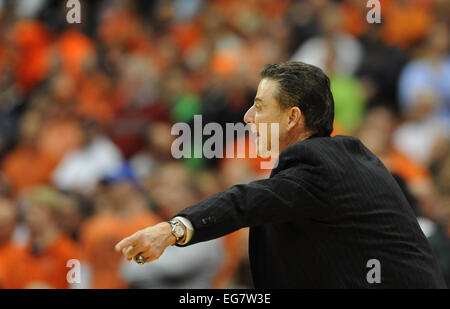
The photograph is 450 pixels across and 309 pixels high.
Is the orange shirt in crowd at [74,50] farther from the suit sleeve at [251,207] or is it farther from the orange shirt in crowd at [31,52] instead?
the suit sleeve at [251,207]

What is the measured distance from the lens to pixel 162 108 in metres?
7.84

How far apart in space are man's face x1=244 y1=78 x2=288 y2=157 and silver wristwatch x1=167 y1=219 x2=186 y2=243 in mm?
618

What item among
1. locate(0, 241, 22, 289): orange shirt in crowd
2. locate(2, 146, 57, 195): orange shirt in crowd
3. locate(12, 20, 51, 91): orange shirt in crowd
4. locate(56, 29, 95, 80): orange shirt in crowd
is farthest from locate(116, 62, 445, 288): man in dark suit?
locate(12, 20, 51, 91): orange shirt in crowd

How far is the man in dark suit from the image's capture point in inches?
97.2

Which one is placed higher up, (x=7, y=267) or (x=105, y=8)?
(x=105, y=8)

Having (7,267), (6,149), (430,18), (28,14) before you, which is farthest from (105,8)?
(7,267)

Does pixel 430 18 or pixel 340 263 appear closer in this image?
pixel 340 263

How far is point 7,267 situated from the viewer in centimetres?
555

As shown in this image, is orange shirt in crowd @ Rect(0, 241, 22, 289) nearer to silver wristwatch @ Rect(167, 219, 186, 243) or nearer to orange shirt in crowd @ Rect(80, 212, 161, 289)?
orange shirt in crowd @ Rect(80, 212, 161, 289)
